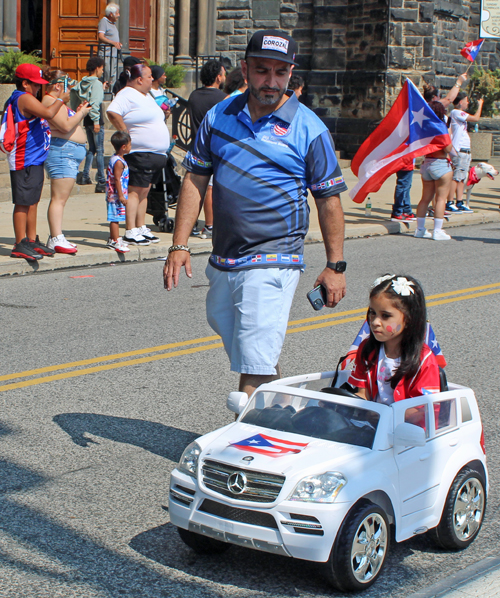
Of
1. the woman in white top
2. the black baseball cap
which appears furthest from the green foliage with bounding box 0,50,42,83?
the black baseball cap

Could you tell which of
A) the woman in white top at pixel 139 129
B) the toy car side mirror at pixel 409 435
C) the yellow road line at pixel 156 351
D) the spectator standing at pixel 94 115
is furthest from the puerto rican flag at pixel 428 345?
the spectator standing at pixel 94 115

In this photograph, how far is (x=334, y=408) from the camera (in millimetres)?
3666

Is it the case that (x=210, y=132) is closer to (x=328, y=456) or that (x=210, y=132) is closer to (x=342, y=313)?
(x=328, y=456)

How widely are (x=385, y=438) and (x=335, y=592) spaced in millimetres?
624

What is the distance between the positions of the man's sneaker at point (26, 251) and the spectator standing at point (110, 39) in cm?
963

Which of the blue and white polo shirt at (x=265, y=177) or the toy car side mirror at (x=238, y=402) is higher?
the blue and white polo shirt at (x=265, y=177)

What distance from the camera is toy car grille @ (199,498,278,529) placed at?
10.5 ft

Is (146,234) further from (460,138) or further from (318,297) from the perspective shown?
(318,297)

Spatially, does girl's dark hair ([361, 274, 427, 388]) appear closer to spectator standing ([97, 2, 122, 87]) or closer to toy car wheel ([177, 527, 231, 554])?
toy car wheel ([177, 527, 231, 554])

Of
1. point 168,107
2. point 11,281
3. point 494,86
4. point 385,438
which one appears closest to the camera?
point 385,438

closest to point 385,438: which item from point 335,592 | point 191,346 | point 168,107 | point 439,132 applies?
point 335,592

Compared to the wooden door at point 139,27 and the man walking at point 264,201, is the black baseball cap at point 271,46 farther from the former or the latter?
the wooden door at point 139,27

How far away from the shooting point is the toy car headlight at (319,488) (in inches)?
125

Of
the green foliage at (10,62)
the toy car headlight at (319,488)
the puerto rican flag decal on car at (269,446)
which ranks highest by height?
the green foliage at (10,62)
